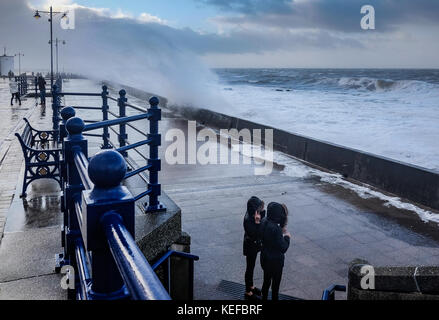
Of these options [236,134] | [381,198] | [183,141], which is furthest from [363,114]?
[381,198]

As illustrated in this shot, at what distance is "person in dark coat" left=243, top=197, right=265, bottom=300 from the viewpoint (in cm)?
441

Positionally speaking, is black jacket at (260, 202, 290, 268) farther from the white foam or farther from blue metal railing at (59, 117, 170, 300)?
the white foam

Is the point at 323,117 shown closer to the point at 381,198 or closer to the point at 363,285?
the point at 381,198

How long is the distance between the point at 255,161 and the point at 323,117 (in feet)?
62.4

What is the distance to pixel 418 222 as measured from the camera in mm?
7109

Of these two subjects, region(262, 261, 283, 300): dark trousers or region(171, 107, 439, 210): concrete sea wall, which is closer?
region(262, 261, 283, 300): dark trousers

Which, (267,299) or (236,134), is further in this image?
(236,134)

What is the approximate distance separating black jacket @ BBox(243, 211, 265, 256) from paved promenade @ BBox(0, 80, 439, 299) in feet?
1.78

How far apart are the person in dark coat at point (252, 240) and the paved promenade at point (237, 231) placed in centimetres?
24

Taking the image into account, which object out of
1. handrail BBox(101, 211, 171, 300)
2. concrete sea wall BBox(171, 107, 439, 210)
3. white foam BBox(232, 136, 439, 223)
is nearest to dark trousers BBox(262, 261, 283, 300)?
handrail BBox(101, 211, 171, 300)
